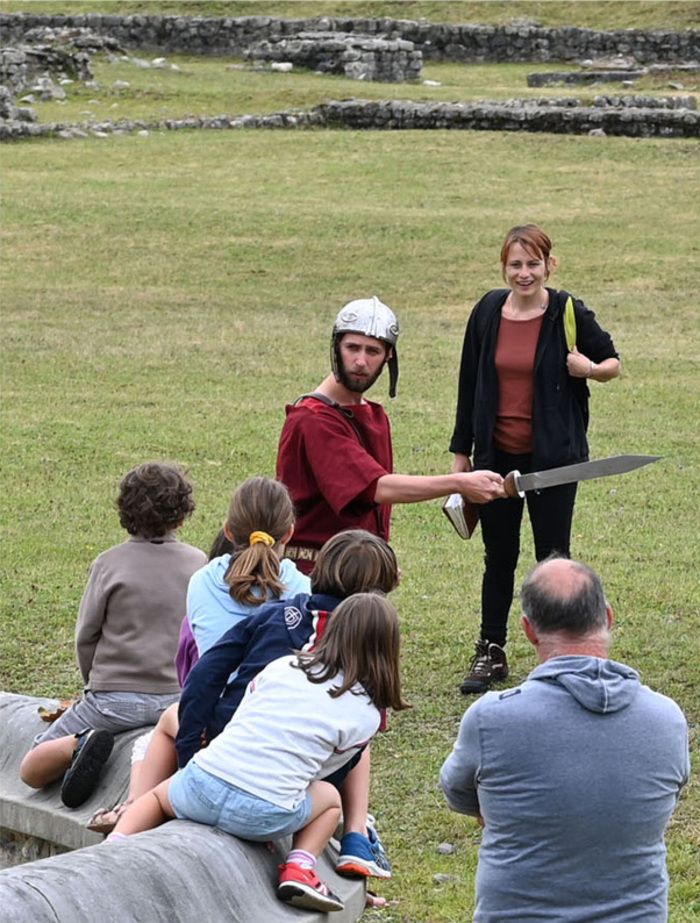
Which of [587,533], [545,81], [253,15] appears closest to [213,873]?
[587,533]

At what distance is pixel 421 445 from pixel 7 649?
4.86m

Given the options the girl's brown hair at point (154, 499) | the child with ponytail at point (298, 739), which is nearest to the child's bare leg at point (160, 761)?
the child with ponytail at point (298, 739)

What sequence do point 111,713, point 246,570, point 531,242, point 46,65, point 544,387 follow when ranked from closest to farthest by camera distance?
point 246,570
point 111,713
point 531,242
point 544,387
point 46,65

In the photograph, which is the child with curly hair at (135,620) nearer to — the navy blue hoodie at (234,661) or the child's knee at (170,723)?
the child's knee at (170,723)

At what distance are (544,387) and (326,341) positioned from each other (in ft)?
29.0

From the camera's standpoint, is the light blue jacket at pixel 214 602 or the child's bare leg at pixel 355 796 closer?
the child's bare leg at pixel 355 796

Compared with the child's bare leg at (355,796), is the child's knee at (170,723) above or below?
above

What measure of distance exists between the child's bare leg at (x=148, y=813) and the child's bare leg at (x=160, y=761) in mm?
281

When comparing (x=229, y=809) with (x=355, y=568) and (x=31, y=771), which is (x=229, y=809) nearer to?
(x=355, y=568)

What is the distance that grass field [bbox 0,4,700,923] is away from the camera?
333 inches

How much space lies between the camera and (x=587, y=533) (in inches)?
426

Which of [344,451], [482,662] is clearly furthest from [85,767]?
[482,662]

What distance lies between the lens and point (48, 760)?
5750 millimetres

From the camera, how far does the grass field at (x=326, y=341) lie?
8.45 m
